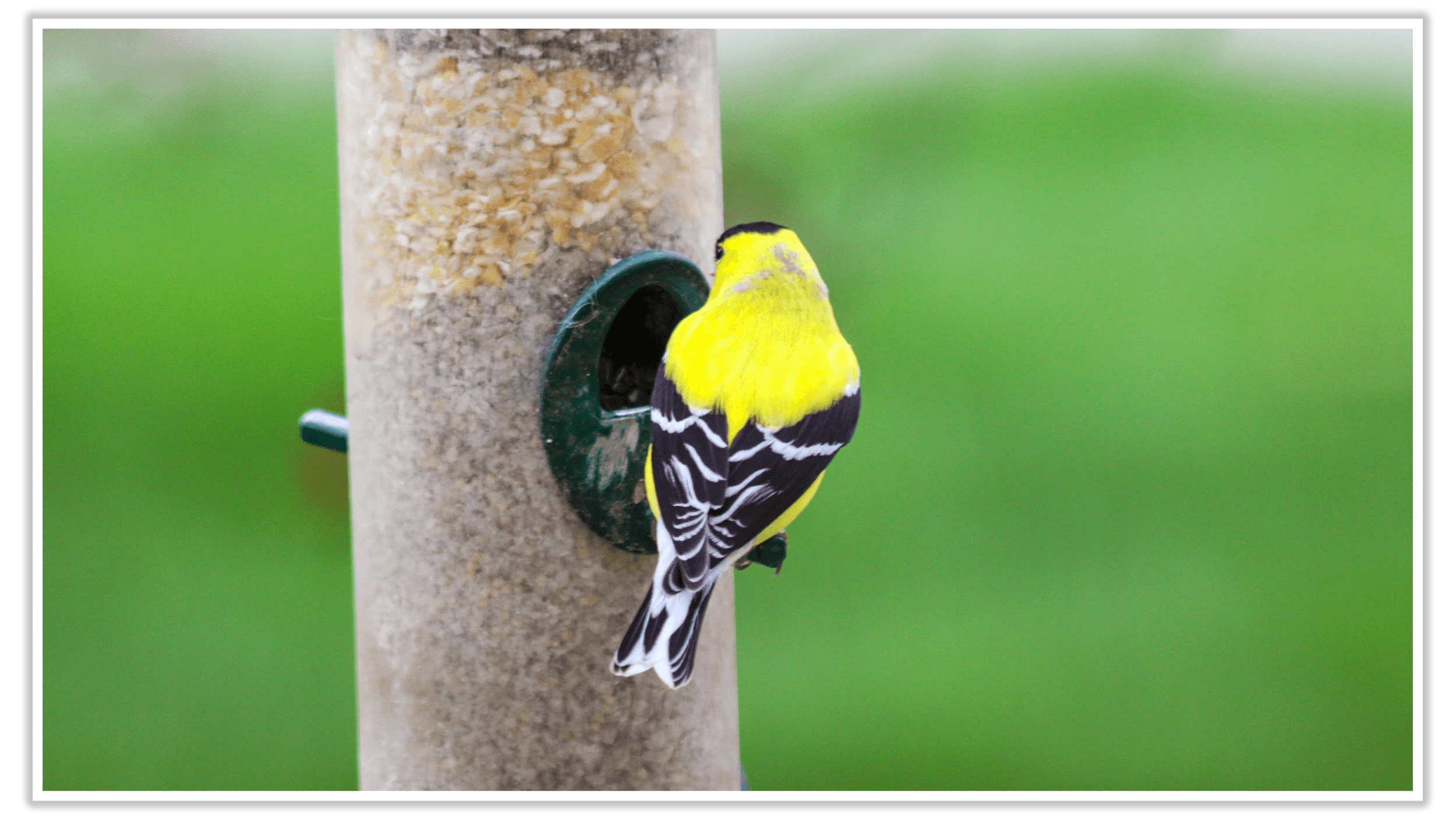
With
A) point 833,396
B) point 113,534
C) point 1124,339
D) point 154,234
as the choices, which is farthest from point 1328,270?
point 113,534

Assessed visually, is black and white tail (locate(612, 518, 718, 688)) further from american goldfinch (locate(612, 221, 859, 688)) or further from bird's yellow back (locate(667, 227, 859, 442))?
bird's yellow back (locate(667, 227, 859, 442))

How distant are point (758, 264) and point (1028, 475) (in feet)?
13.4

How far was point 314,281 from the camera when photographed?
4.63m

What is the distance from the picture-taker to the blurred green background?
195 inches

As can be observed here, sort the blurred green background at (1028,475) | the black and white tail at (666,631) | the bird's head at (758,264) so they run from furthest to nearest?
the blurred green background at (1028,475)
the bird's head at (758,264)
the black and white tail at (666,631)

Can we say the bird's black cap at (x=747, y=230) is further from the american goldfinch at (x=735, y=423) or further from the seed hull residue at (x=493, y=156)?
the seed hull residue at (x=493, y=156)

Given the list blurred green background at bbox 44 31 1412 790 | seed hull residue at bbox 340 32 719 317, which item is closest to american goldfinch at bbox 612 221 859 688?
seed hull residue at bbox 340 32 719 317

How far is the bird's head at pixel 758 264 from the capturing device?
211 centimetres

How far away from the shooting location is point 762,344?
2.10m

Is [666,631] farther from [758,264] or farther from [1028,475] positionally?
[1028,475]

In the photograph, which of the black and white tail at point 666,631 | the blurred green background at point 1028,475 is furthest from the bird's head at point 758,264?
the blurred green background at point 1028,475

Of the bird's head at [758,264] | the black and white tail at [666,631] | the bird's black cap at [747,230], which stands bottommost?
the black and white tail at [666,631]

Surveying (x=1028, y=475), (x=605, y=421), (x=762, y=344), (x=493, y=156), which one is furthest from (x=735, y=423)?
(x=1028, y=475)

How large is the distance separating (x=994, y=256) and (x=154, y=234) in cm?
412
